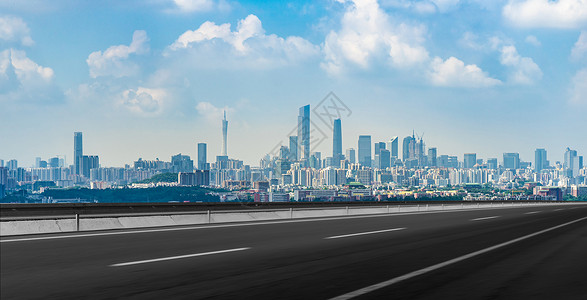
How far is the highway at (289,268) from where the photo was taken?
8.05m

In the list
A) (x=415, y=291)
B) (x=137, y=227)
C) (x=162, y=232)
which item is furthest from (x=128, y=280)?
(x=137, y=227)

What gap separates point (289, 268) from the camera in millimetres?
10367

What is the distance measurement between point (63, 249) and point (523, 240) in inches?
475

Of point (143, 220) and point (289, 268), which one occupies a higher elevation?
point (289, 268)

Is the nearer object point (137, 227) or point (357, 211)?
point (137, 227)

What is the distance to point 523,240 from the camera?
17.2m

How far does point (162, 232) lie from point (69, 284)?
435 inches

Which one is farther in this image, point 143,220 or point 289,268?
point 143,220

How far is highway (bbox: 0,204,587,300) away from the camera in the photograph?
26.4 ft

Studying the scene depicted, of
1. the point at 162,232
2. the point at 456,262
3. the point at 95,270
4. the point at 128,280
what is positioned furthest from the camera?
the point at 162,232

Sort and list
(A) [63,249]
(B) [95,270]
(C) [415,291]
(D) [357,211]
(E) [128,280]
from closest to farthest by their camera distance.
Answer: (C) [415,291]
(E) [128,280]
(B) [95,270]
(A) [63,249]
(D) [357,211]

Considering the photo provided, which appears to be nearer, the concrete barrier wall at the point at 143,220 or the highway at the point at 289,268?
the highway at the point at 289,268

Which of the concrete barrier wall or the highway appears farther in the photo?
the concrete barrier wall

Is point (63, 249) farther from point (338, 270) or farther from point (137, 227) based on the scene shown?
point (137, 227)
